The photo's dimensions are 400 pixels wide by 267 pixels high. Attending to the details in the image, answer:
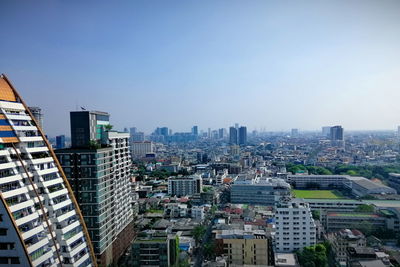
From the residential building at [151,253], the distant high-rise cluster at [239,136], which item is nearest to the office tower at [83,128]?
the residential building at [151,253]

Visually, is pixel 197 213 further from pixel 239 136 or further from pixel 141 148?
pixel 239 136

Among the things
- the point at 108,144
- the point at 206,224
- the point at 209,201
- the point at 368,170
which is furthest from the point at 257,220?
the point at 368,170

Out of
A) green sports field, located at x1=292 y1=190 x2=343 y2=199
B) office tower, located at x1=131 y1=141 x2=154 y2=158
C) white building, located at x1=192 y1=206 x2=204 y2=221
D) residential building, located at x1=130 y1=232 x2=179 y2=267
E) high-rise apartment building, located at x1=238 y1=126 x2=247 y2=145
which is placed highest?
high-rise apartment building, located at x1=238 y1=126 x2=247 y2=145

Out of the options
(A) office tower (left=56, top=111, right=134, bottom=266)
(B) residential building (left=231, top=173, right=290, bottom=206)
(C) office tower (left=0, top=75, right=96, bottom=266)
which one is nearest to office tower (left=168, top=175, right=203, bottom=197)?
(B) residential building (left=231, top=173, right=290, bottom=206)

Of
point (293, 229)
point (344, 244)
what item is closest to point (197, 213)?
point (293, 229)

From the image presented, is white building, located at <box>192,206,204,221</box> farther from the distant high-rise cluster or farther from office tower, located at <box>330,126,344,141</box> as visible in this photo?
the distant high-rise cluster

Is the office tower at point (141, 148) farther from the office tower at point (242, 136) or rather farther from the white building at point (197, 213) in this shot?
the white building at point (197, 213)
